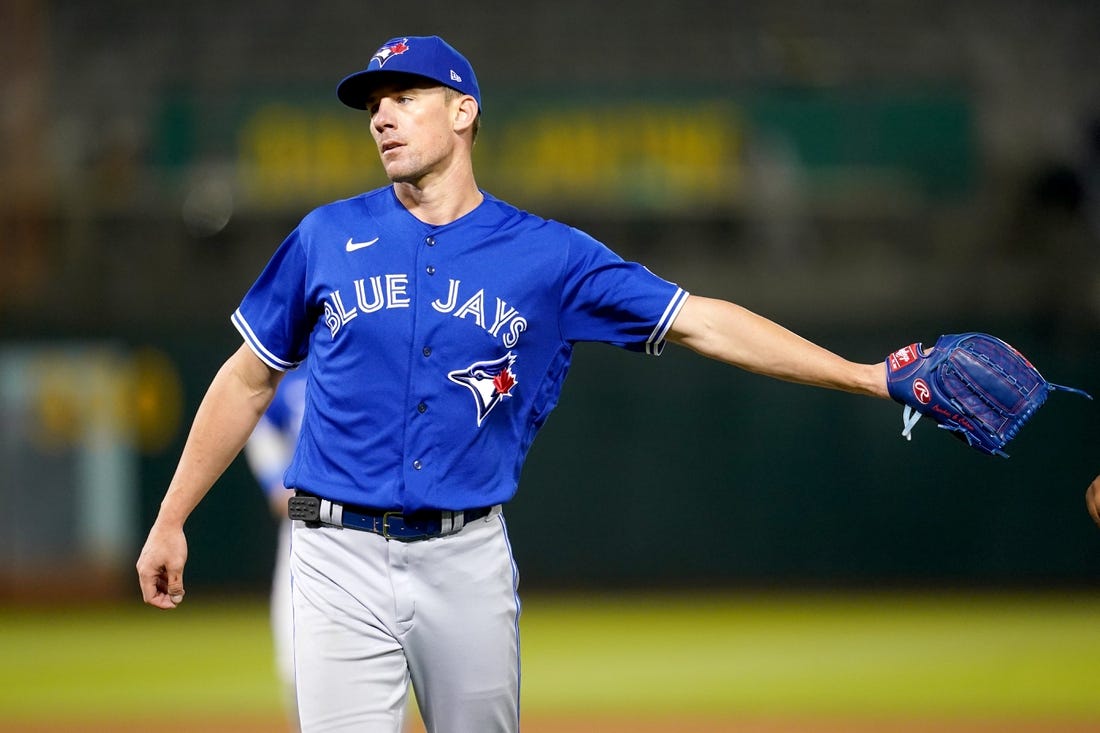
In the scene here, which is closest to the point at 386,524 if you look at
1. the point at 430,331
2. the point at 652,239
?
the point at 430,331

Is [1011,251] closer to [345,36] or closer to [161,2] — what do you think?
[345,36]

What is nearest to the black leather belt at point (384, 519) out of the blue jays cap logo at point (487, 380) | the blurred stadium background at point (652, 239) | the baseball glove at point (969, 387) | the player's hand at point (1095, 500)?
the blue jays cap logo at point (487, 380)

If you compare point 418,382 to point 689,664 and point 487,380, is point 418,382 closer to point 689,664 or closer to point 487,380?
point 487,380

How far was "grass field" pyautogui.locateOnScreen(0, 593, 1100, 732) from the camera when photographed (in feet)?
28.8

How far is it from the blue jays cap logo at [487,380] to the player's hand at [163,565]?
31.8 inches

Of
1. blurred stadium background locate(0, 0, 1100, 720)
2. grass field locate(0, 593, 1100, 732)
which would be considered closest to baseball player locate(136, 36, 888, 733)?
grass field locate(0, 593, 1100, 732)

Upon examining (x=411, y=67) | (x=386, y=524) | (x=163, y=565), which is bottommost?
(x=163, y=565)

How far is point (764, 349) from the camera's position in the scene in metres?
3.94

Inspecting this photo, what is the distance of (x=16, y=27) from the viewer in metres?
18.3

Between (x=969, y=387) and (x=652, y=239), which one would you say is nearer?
(x=969, y=387)

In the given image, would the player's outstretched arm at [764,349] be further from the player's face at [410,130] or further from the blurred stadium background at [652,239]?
the blurred stadium background at [652,239]

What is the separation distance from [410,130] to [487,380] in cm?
68

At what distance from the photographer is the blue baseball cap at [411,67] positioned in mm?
3959

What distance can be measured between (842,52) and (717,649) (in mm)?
11040
